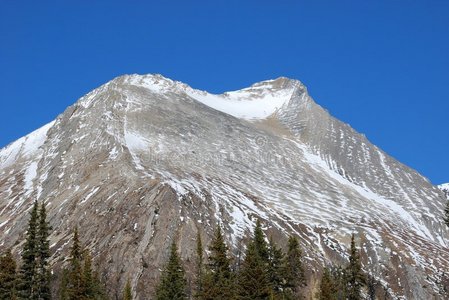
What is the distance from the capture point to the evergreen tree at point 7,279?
70.2 meters

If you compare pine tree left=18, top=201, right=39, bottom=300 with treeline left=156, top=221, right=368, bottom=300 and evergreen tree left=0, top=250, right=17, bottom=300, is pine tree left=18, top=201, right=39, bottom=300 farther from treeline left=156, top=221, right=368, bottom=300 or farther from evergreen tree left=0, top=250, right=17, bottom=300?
treeline left=156, top=221, right=368, bottom=300

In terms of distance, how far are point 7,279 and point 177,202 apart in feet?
208

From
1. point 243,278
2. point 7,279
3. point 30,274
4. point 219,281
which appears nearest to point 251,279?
point 243,278

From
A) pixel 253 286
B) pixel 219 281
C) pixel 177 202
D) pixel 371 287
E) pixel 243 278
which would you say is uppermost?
pixel 177 202

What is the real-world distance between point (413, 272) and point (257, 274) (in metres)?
78.0

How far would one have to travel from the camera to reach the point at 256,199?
511ft

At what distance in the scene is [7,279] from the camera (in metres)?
71.1

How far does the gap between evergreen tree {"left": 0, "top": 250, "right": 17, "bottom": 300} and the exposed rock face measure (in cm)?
4114

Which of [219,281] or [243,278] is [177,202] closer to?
[219,281]

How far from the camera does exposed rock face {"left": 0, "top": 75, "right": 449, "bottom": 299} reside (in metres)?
127

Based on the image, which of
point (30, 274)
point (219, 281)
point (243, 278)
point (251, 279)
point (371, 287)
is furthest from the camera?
point (371, 287)

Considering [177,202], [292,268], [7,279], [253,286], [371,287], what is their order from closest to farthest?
[253,286], [7,279], [292,268], [371,287], [177,202]

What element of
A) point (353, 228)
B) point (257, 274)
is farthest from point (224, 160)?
point (257, 274)

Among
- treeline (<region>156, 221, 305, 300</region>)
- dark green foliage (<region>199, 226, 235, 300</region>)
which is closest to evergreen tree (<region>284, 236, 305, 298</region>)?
treeline (<region>156, 221, 305, 300</region>)
